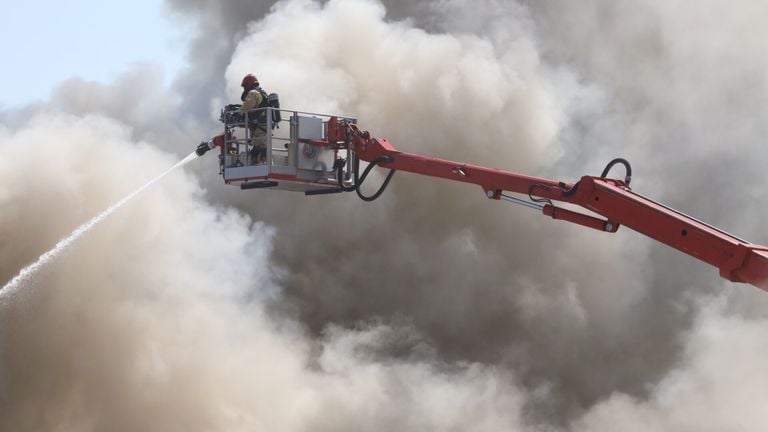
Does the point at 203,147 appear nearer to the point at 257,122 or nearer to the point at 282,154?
the point at 257,122

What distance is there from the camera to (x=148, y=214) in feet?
80.9

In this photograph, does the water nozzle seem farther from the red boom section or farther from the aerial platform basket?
the red boom section

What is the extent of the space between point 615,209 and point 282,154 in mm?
5808

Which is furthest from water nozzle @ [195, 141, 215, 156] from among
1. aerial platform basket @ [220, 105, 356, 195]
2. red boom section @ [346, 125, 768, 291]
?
red boom section @ [346, 125, 768, 291]

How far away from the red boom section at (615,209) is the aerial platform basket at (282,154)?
1.63 ft

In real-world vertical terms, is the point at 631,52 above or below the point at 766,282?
above

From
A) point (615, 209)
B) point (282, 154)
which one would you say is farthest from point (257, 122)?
point (615, 209)

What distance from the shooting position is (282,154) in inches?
693

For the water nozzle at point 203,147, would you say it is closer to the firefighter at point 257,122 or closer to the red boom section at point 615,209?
the firefighter at point 257,122

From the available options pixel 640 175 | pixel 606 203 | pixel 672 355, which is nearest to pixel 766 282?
pixel 606 203

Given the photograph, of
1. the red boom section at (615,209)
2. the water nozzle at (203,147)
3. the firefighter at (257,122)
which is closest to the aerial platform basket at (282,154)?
the firefighter at (257,122)

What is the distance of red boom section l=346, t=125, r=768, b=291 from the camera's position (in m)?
12.2

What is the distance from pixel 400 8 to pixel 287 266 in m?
8.45

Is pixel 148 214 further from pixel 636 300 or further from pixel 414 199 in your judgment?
pixel 636 300
